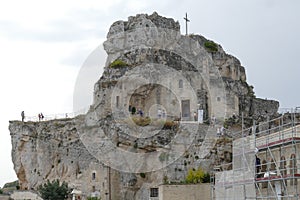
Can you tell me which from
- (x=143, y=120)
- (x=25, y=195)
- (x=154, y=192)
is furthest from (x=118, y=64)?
Result: (x=25, y=195)

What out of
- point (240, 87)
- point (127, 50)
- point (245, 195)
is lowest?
point (245, 195)

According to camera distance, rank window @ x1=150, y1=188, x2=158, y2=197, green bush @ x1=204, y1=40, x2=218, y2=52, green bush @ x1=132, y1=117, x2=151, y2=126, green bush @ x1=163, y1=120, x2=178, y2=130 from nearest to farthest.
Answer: window @ x1=150, y1=188, x2=158, y2=197 < green bush @ x1=163, y1=120, x2=178, y2=130 < green bush @ x1=132, y1=117, x2=151, y2=126 < green bush @ x1=204, y1=40, x2=218, y2=52

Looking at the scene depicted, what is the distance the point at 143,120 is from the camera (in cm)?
Result: 4356

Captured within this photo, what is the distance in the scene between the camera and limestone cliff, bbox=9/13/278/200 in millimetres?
42000

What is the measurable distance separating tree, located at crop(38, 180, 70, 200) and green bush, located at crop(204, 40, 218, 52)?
17.0 m

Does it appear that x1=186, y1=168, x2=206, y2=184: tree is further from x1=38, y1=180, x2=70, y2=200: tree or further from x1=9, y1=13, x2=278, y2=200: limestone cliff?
x1=38, y1=180, x2=70, y2=200: tree

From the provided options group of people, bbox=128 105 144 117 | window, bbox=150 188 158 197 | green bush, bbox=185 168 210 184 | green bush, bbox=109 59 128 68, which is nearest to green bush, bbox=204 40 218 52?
green bush, bbox=109 59 128 68

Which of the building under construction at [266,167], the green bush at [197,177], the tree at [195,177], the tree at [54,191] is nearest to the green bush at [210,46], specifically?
the green bush at [197,177]

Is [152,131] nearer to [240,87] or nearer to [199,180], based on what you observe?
[199,180]

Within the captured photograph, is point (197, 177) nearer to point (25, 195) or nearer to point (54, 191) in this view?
point (54, 191)

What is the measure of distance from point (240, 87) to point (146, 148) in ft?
38.3

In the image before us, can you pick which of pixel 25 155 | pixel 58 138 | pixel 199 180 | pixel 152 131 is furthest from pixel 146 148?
pixel 25 155

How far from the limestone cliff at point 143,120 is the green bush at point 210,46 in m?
0.13

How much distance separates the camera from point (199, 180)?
37312 mm
